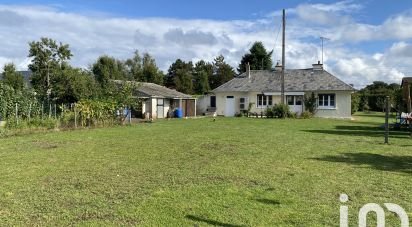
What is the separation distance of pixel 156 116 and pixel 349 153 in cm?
2757

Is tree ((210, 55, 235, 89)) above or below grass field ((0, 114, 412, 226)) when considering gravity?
above

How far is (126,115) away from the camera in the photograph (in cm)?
2677

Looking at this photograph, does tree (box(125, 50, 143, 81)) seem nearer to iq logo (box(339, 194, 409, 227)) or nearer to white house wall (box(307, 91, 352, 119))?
white house wall (box(307, 91, 352, 119))

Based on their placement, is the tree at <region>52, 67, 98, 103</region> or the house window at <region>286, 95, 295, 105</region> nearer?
the tree at <region>52, 67, 98, 103</region>

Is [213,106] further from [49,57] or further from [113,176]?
[113,176]

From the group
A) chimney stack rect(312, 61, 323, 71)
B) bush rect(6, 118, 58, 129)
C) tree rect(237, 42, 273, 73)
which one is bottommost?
bush rect(6, 118, 58, 129)

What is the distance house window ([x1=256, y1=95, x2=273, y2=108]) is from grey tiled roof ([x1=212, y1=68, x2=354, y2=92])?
845 millimetres

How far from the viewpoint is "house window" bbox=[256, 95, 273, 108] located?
41.9m

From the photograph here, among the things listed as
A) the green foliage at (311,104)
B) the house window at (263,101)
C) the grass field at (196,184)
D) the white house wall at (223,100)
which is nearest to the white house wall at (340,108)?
the green foliage at (311,104)

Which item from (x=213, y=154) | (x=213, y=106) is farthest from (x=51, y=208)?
(x=213, y=106)

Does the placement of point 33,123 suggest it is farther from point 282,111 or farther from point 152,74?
point 152,74

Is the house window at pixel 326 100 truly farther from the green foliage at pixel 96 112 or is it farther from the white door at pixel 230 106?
the green foliage at pixel 96 112

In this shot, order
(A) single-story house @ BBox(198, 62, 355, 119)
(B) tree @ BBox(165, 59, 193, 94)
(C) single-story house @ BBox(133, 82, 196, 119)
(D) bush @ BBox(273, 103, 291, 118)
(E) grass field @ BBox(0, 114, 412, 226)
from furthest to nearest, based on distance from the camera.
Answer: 1. (B) tree @ BBox(165, 59, 193, 94)
2. (A) single-story house @ BBox(198, 62, 355, 119)
3. (C) single-story house @ BBox(133, 82, 196, 119)
4. (D) bush @ BBox(273, 103, 291, 118)
5. (E) grass field @ BBox(0, 114, 412, 226)

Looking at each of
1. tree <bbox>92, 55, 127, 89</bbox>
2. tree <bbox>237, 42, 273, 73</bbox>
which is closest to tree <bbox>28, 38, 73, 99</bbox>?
tree <bbox>92, 55, 127, 89</bbox>
